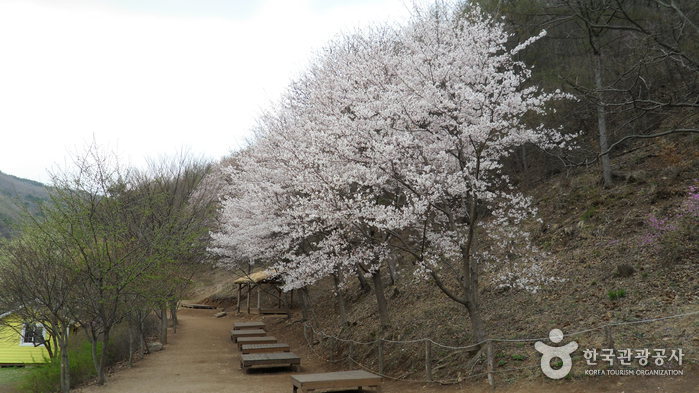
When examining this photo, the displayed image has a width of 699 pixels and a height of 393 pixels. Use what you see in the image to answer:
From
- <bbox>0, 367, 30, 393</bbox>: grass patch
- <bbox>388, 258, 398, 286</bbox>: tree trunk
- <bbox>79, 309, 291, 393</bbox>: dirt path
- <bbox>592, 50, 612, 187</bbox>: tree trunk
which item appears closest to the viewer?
<bbox>79, 309, 291, 393</bbox>: dirt path

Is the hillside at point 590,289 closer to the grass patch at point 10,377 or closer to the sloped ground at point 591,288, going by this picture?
the sloped ground at point 591,288

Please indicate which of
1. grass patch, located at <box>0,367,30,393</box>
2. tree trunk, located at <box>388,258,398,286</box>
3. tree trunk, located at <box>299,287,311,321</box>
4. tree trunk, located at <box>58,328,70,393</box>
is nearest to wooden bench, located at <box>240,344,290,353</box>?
tree trunk, located at <box>58,328,70,393</box>

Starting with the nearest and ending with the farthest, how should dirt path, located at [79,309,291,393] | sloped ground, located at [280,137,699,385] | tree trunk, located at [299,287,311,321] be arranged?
sloped ground, located at [280,137,699,385]
dirt path, located at [79,309,291,393]
tree trunk, located at [299,287,311,321]

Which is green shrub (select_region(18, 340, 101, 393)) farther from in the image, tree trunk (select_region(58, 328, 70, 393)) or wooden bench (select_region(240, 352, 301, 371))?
wooden bench (select_region(240, 352, 301, 371))

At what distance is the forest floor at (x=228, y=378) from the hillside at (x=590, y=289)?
357 millimetres

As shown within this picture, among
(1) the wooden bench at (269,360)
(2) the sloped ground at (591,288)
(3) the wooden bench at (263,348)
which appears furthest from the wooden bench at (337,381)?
(3) the wooden bench at (263,348)

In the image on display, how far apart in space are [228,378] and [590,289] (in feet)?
28.7

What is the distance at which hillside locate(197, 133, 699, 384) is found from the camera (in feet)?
28.3

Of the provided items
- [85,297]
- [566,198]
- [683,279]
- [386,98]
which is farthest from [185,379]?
[566,198]

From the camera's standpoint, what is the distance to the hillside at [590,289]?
8625 millimetres

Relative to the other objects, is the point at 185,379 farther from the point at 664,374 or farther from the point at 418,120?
the point at 664,374

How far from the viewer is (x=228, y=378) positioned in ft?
42.2

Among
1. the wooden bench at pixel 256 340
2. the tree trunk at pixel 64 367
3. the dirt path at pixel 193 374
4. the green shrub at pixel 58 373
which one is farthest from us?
the wooden bench at pixel 256 340

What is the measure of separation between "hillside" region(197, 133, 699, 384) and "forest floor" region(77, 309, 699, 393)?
36 cm
